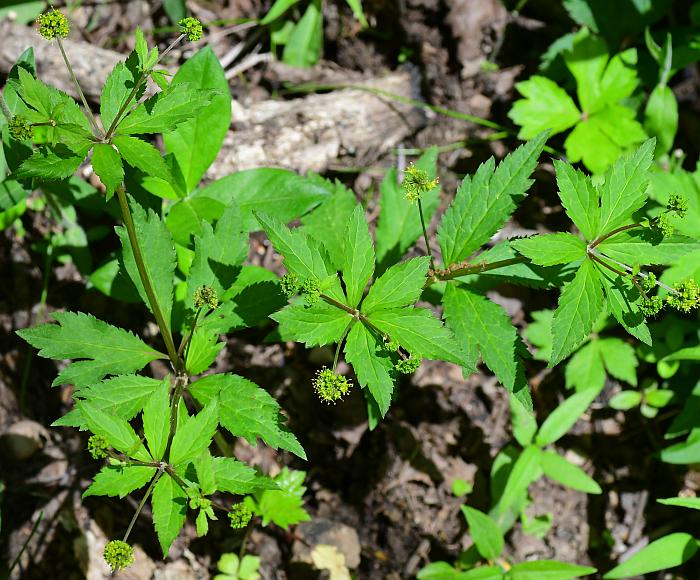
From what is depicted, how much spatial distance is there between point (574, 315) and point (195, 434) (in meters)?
1.41

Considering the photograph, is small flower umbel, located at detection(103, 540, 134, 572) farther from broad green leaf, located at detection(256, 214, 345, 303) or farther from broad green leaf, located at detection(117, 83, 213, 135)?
broad green leaf, located at detection(117, 83, 213, 135)

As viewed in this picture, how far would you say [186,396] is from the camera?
11.0 feet

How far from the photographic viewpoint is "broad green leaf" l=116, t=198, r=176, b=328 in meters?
2.56

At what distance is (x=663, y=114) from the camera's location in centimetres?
367

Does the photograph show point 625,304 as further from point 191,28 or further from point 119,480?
point 119,480

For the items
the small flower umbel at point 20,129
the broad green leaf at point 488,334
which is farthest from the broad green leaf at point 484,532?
the small flower umbel at point 20,129

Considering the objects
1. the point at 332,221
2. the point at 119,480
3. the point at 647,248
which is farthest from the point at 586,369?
the point at 119,480

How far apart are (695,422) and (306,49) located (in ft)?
10.9

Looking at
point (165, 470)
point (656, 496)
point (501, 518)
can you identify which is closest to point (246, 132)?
point (165, 470)

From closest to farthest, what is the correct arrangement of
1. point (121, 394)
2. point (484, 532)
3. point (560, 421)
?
1. point (121, 394)
2. point (484, 532)
3. point (560, 421)

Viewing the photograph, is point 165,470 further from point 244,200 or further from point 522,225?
point 522,225

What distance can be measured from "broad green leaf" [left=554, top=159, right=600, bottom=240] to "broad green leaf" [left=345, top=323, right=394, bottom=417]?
842 millimetres

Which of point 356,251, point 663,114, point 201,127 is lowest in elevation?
point 663,114

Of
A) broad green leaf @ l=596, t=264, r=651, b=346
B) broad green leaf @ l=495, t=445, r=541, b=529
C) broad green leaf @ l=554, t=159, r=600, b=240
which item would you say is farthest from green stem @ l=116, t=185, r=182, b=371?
broad green leaf @ l=495, t=445, r=541, b=529
